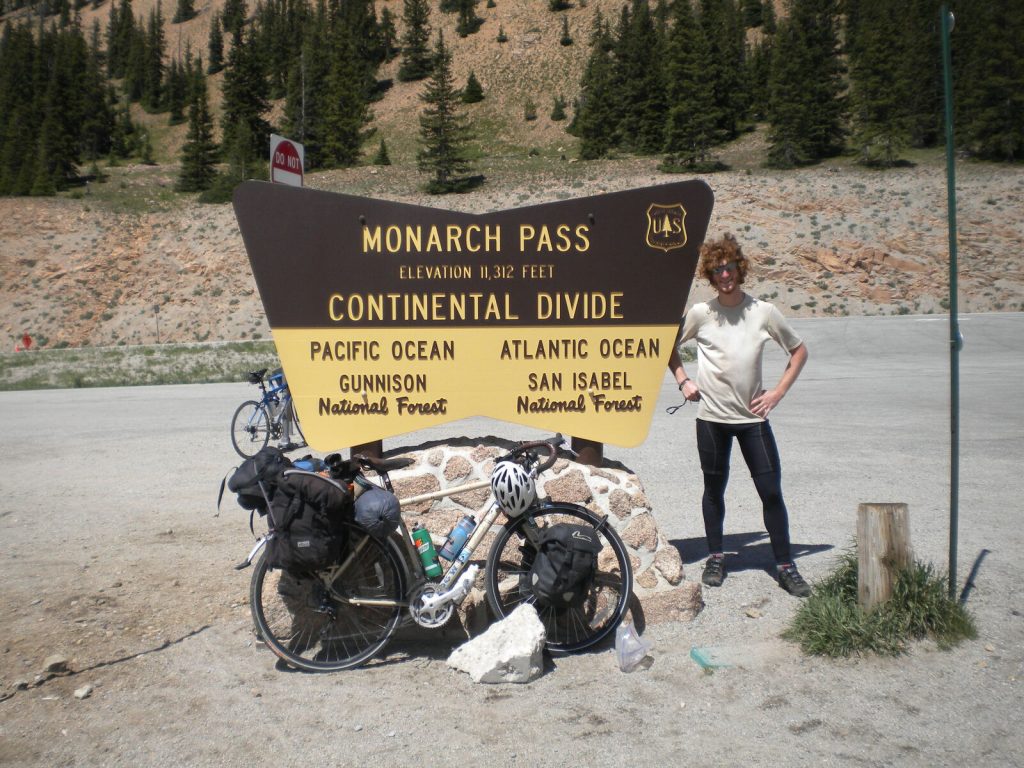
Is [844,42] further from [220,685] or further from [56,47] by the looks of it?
[220,685]

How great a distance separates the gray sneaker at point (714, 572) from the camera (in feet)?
16.6

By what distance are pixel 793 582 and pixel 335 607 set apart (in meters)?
2.60

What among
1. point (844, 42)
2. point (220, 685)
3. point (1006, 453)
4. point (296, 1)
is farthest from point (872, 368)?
point (296, 1)

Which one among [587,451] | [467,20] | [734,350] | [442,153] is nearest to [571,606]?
[587,451]

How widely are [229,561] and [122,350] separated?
29.5m

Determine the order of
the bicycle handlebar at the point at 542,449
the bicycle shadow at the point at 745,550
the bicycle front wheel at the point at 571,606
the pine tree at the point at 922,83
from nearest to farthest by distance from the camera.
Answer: the bicycle front wheel at the point at 571,606 < the bicycle handlebar at the point at 542,449 < the bicycle shadow at the point at 745,550 < the pine tree at the point at 922,83

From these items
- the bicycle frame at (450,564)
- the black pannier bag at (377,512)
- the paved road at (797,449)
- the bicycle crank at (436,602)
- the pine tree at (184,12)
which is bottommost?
the paved road at (797,449)

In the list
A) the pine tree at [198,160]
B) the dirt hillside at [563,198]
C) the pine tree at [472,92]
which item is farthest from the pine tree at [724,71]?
the pine tree at [198,160]

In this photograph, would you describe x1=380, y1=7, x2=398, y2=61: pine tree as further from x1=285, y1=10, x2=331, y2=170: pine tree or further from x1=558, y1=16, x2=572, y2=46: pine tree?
x1=558, y1=16, x2=572, y2=46: pine tree

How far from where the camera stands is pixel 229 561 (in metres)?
5.82

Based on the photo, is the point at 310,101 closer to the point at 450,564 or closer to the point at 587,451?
the point at 587,451

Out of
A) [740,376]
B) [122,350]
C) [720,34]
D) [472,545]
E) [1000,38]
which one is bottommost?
[122,350]

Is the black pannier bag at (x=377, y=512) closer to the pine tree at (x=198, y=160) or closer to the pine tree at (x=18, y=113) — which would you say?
the pine tree at (x=198, y=160)

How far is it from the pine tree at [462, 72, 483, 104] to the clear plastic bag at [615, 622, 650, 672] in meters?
106
